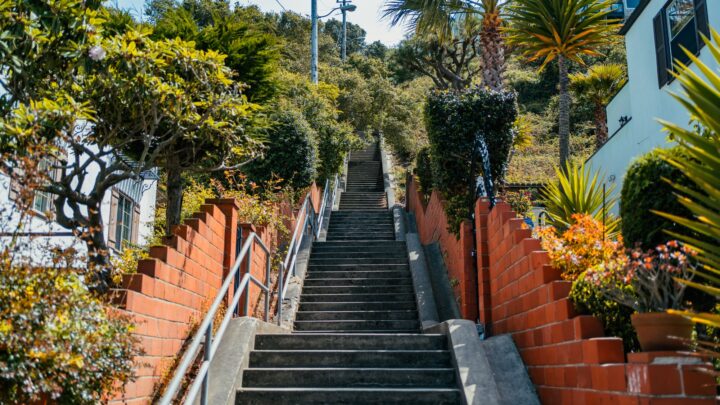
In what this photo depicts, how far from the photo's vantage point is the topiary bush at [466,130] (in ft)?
31.7

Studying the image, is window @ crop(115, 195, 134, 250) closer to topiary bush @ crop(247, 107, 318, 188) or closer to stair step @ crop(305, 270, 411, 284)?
topiary bush @ crop(247, 107, 318, 188)

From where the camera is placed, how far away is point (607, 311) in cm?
414

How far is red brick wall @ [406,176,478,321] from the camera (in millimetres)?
7656

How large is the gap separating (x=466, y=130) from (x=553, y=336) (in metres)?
5.46

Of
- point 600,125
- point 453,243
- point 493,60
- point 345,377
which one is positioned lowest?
point 345,377

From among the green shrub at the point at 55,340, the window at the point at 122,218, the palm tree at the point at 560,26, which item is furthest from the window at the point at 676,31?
the window at the point at 122,218

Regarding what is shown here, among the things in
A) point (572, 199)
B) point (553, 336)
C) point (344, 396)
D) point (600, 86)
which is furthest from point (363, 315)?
point (600, 86)

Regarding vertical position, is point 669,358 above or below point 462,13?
below

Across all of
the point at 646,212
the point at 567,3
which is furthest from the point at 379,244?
the point at 646,212

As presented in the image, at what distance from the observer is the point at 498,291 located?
649 centimetres

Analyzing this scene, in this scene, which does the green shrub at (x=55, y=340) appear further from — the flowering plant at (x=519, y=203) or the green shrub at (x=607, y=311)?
the flowering plant at (x=519, y=203)

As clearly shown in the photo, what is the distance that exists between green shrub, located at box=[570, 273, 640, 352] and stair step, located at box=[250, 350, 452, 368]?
2.11m

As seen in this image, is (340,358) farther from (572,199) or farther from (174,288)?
(572,199)

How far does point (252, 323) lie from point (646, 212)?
4019 mm
